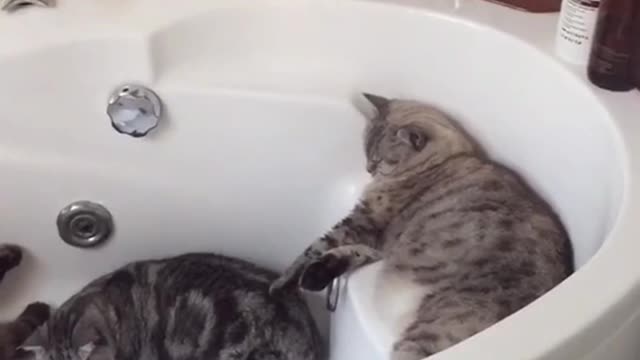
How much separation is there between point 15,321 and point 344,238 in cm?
52

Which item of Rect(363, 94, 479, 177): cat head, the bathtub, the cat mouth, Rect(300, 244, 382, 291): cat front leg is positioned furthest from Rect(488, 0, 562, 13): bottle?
Rect(300, 244, 382, 291): cat front leg

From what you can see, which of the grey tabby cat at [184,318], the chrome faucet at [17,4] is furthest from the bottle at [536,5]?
the chrome faucet at [17,4]

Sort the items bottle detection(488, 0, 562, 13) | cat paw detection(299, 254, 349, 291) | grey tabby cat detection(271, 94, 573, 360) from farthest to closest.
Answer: bottle detection(488, 0, 562, 13), cat paw detection(299, 254, 349, 291), grey tabby cat detection(271, 94, 573, 360)

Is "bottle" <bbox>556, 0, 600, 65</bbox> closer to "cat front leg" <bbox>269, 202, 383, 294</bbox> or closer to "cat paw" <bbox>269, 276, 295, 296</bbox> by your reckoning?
"cat front leg" <bbox>269, 202, 383, 294</bbox>

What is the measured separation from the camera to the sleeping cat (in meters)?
1.56

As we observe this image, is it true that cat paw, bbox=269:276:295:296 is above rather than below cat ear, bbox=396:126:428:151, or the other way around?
below

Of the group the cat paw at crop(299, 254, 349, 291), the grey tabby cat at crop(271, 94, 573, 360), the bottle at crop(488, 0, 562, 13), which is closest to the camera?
the grey tabby cat at crop(271, 94, 573, 360)

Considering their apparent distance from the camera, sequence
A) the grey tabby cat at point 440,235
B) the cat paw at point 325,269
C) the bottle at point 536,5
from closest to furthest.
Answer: the grey tabby cat at point 440,235 → the cat paw at point 325,269 → the bottle at point 536,5

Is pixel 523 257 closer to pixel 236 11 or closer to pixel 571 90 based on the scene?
pixel 571 90

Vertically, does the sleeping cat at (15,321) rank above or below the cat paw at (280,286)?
below

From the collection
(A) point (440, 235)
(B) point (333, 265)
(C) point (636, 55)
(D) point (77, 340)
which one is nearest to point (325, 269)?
(B) point (333, 265)

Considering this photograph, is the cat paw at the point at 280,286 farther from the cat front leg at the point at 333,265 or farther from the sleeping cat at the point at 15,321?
the sleeping cat at the point at 15,321

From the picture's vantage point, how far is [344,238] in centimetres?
150

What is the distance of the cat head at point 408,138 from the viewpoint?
1507mm
